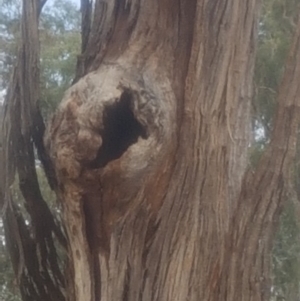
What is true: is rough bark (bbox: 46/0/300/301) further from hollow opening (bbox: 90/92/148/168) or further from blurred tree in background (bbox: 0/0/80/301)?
blurred tree in background (bbox: 0/0/80/301)

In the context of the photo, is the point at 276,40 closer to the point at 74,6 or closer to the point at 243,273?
the point at 74,6

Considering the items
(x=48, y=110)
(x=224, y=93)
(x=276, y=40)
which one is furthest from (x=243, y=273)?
(x=276, y=40)

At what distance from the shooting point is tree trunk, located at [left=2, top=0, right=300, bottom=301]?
2.08 meters

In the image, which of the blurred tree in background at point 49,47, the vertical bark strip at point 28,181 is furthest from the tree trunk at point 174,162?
the blurred tree in background at point 49,47

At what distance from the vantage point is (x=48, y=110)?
10.9 ft

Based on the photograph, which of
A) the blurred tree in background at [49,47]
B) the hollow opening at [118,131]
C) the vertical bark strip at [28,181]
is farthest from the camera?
the blurred tree in background at [49,47]

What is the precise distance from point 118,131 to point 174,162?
0.83ft

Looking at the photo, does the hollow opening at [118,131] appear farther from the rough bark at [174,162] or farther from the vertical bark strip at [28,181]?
the vertical bark strip at [28,181]

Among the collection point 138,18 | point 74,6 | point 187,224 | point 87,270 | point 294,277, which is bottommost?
point 294,277

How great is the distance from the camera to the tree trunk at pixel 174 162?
82.0 inches

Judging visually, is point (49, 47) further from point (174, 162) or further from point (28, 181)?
point (174, 162)

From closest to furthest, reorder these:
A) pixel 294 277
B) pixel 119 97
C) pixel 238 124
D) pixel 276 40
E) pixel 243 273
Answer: pixel 119 97, pixel 243 273, pixel 238 124, pixel 294 277, pixel 276 40

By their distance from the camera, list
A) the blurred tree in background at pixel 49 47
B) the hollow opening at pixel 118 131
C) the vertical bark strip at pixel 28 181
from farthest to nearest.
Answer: the blurred tree in background at pixel 49 47, the vertical bark strip at pixel 28 181, the hollow opening at pixel 118 131

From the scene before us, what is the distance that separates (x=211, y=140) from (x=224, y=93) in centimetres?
15
